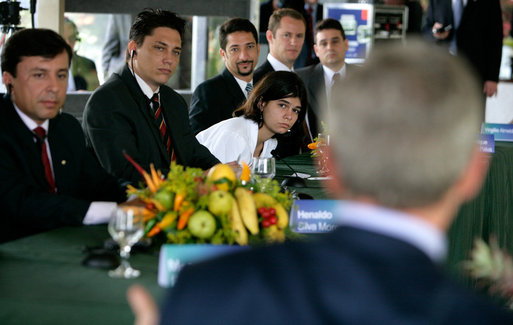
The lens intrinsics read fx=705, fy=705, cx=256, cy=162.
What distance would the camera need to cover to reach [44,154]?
2.23 meters

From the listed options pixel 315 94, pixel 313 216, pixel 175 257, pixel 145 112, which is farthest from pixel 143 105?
pixel 315 94

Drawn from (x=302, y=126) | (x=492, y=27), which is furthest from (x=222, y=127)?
(x=492, y=27)

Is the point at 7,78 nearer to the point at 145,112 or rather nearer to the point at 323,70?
the point at 145,112

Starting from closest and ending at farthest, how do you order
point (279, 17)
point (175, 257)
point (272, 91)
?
point (175, 257), point (272, 91), point (279, 17)

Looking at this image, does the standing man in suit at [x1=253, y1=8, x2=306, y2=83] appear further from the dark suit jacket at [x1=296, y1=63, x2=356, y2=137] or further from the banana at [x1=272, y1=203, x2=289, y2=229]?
the banana at [x1=272, y1=203, x2=289, y2=229]

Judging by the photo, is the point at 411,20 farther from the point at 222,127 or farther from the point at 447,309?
the point at 447,309

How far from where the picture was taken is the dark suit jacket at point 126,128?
9.45ft

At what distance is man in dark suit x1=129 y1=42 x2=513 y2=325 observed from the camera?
0.64 m

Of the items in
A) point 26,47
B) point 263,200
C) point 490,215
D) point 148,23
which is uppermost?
point 148,23

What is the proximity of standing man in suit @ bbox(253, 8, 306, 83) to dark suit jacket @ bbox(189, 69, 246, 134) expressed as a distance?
670 millimetres

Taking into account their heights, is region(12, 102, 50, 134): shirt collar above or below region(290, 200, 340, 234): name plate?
above

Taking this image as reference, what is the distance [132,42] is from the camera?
10.9ft

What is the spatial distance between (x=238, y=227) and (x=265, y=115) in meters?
2.05

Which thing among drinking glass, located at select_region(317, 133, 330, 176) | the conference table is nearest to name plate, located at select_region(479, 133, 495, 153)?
drinking glass, located at select_region(317, 133, 330, 176)
